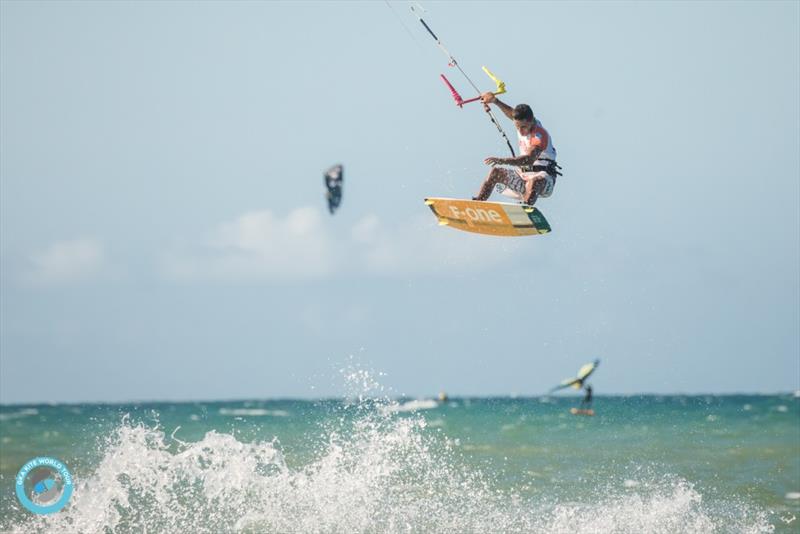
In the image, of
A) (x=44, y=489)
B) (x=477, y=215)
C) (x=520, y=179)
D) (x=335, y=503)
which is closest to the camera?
(x=520, y=179)

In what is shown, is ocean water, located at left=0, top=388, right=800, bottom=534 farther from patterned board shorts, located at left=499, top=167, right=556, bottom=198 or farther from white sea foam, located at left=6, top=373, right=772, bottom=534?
patterned board shorts, located at left=499, top=167, right=556, bottom=198

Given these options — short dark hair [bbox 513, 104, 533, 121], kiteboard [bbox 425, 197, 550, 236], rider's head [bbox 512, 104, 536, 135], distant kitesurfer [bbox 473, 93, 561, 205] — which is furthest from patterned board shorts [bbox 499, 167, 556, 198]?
short dark hair [bbox 513, 104, 533, 121]

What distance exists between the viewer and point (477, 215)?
16188mm

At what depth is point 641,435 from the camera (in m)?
34.8

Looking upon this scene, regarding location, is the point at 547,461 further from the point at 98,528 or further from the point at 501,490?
the point at 98,528

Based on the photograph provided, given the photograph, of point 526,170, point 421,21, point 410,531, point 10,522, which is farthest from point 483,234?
point 10,522

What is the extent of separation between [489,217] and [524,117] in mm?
1460

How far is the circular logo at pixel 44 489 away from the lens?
17.0 m

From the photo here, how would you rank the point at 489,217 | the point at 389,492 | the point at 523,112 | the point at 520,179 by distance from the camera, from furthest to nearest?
the point at 389,492 < the point at 489,217 < the point at 520,179 < the point at 523,112

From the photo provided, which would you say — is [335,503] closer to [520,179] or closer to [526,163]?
[520,179]

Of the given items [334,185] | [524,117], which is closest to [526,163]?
[524,117]

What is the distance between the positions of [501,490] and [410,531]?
13.9 ft

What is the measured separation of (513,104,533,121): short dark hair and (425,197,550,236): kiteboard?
1101 millimetres

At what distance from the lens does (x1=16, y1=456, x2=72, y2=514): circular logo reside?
17.0 m
